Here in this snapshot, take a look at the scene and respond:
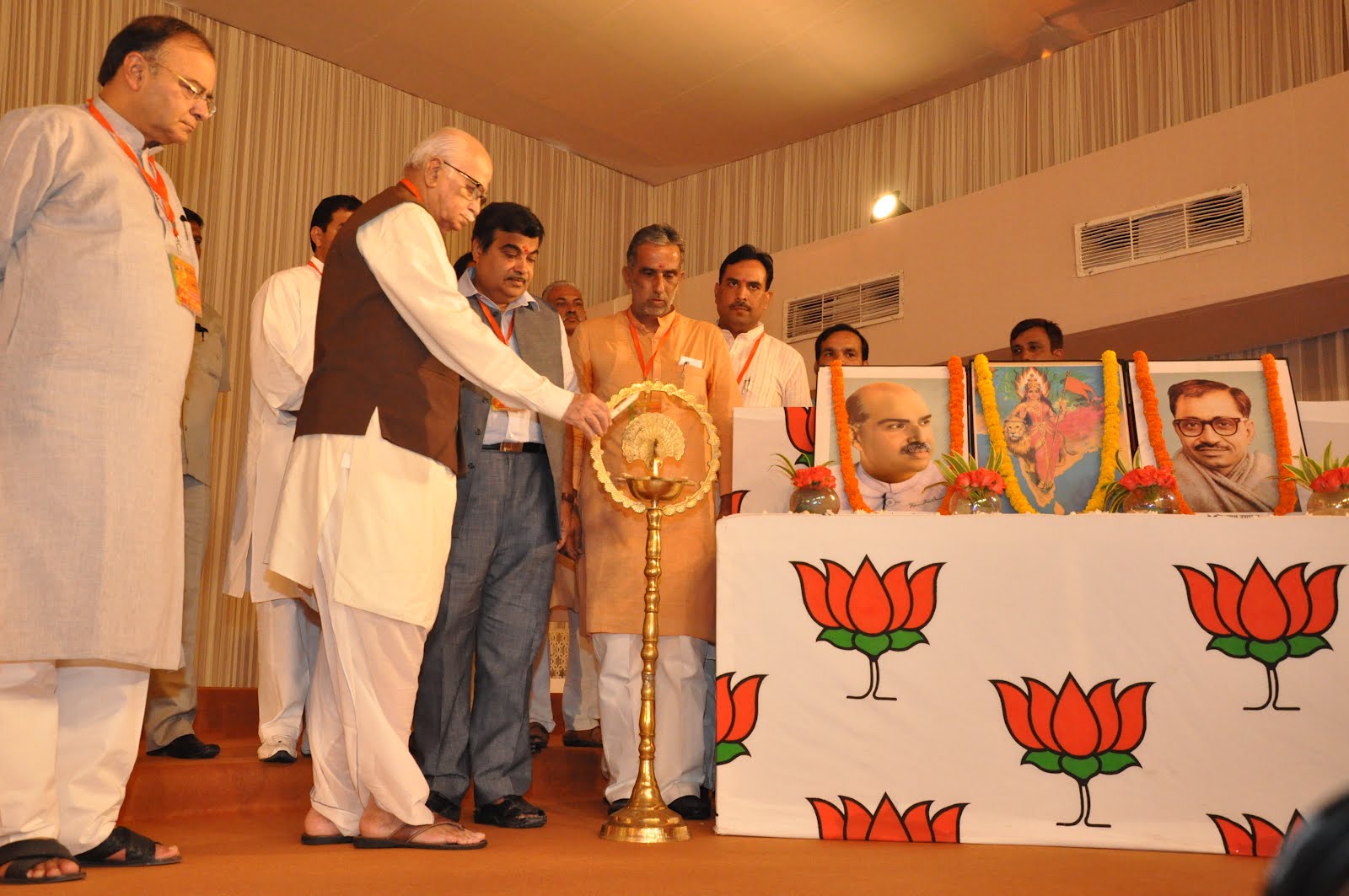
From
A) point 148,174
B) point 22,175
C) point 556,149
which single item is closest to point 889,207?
point 556,149

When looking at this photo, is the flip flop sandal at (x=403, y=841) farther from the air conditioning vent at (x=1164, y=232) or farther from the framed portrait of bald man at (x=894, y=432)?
the air conditioning vent at (x=1164, y=232)

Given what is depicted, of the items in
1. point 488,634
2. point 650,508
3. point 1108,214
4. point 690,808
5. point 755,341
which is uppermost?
point 1108,214

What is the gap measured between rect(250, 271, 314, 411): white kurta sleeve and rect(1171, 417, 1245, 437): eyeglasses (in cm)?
261

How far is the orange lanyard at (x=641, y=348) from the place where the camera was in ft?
12.3

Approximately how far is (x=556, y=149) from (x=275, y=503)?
5.55 metres

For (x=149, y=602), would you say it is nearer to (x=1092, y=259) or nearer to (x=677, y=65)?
(x=1092, y=259)

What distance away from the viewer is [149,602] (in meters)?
2.38

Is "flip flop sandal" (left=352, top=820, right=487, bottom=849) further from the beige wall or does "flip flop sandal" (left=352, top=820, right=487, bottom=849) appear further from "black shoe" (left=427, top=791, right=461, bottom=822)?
the beige wall

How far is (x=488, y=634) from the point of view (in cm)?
338

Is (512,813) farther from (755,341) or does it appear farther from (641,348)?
(755,341)

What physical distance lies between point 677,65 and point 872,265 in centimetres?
173

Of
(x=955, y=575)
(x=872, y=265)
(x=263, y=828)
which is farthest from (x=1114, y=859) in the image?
(x=872, y=265)

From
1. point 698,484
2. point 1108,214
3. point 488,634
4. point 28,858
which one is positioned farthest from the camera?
point 1108,214

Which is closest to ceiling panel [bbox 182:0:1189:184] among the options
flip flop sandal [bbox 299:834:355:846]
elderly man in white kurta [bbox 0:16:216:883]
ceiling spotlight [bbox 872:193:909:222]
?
ceiling spotlight [bbox 872:193:909:222]
